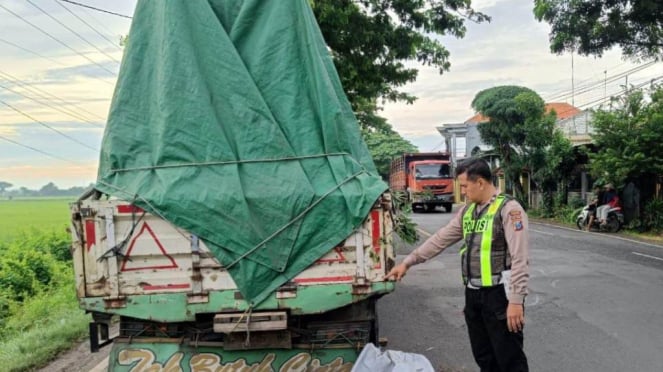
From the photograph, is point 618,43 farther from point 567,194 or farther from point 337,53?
point 567,194

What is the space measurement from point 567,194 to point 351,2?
17372mm

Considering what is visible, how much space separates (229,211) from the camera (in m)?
3.59

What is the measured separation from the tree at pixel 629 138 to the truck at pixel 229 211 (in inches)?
579

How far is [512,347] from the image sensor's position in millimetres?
3543

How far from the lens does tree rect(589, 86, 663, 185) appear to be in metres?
16.2

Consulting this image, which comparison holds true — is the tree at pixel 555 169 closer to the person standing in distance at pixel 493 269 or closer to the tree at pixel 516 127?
the tree at pixel 516 127

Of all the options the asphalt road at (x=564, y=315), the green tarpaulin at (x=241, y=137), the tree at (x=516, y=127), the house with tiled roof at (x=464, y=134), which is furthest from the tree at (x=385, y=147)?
the green tarpaulin at (x=241, y=137)

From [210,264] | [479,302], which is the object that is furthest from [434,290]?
[210,264]

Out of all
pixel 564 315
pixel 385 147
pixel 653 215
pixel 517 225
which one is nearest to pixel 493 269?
pixel 517 225

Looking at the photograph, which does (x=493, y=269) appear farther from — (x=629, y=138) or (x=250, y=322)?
(x=629, y=138)

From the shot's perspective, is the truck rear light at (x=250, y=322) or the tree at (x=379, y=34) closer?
the truck rear light at (x=250, y=322)

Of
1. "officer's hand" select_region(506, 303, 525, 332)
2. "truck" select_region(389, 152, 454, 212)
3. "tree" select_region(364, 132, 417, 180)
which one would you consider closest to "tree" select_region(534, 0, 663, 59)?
"officer's hand" select_region(506, 303, 525, 332)

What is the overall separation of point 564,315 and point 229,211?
484cm

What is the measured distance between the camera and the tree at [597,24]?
41.0 ft
